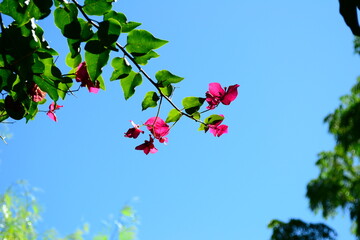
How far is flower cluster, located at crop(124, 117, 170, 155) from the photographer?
1.05 m

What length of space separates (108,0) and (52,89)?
0.76ft

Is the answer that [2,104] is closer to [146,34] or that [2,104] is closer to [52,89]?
[52,89]

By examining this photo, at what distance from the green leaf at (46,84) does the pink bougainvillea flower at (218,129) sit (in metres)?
0.39

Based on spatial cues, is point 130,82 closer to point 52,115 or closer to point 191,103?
point 191,103

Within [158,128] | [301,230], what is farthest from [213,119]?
[301,230]

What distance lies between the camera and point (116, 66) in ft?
2.81

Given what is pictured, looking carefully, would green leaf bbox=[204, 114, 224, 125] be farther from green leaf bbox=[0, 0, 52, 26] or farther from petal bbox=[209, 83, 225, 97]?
green leaf bbox=[0, 0, 52, 26]

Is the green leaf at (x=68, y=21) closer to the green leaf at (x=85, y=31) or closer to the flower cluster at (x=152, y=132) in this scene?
the green leaf at (x=85, y=31)

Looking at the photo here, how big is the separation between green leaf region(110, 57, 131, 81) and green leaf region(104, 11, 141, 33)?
61 mm

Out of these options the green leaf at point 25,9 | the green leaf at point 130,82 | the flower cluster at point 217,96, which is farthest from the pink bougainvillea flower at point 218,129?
the green leaf at point 25,9

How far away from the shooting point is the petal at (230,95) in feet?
3.40

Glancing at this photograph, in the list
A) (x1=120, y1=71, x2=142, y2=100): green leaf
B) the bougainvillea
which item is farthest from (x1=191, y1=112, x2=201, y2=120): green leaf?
(x1=120, y1=71, x2=142, y2=100): green leaf

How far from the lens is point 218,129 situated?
1061 millimetres

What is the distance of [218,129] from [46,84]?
17.2 inches
